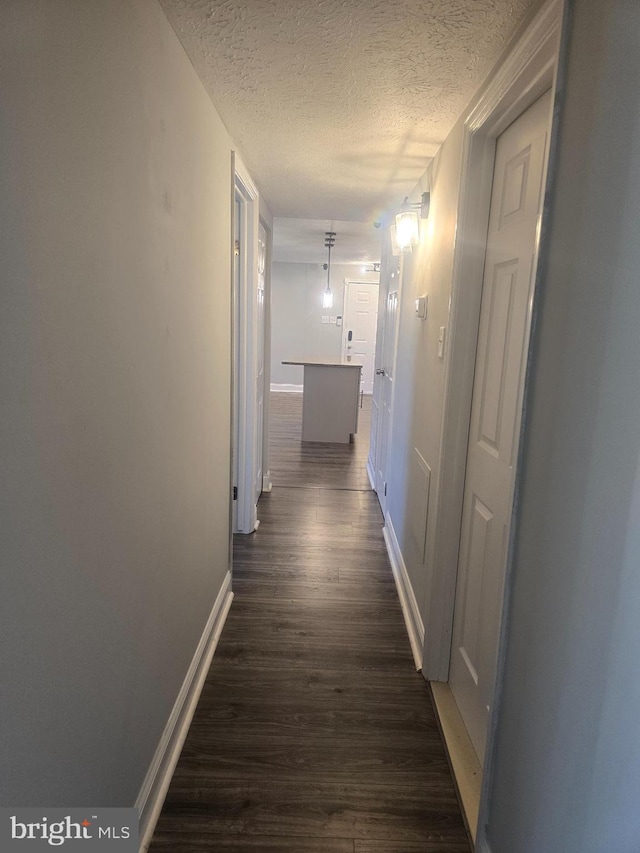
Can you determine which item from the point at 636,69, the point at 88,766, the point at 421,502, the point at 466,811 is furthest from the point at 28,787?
the point at 421,502

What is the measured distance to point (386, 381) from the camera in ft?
13.5

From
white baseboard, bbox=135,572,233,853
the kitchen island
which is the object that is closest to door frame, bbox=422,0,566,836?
white baseboard, bbox=135,572,233,853

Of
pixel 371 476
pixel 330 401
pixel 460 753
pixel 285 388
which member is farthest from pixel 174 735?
pixel 285 388

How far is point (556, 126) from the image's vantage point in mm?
1092

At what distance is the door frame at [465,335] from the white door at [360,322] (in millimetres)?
6990

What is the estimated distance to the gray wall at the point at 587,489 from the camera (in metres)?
0.83

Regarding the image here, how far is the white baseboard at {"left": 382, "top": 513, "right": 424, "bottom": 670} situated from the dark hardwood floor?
5 centimetres

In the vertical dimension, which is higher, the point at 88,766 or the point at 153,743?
the point at 88,766

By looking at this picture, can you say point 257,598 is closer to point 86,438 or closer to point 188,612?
point 188,612

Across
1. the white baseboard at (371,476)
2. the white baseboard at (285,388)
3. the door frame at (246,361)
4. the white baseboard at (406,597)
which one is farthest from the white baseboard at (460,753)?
the white baseboard at (285,388)

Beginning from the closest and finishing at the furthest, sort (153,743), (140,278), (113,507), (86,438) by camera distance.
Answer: (86,438) → (113,507) → (140,278) → (153,743)

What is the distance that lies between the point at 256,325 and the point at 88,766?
2672 mm

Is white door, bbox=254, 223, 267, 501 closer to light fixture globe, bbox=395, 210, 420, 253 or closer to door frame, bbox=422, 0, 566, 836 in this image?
light fixture globe, bbox=395, 210, 420, 253

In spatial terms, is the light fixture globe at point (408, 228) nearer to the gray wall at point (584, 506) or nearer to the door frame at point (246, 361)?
the door frame at point (246, 361)
